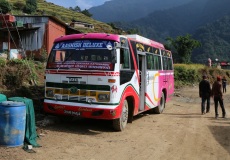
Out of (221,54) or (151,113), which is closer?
(151,113)

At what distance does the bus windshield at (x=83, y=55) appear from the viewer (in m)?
8.26

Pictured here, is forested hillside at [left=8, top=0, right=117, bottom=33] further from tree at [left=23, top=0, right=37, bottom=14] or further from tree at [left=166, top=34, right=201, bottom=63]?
tree at [left=166, top=34, right=201, bottom=63]

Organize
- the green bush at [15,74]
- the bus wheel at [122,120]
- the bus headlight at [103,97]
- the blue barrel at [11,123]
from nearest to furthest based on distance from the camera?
the blue barrel at [11,123]
the bus headlight at [103,97]
the bus wheel at [122,120]
the green bush at [15,74]

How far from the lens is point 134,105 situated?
9633 millimetres

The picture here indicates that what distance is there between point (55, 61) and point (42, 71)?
776 centimetres

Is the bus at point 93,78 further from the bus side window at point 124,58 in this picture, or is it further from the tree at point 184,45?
the tree at point 184,45

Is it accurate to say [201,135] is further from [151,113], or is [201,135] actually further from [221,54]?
[221,54]

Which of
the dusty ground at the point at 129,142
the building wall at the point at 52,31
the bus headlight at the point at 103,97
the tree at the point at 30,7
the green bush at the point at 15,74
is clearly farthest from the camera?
the tree at the point at 30,7

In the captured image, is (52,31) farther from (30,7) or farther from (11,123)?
(30,7)

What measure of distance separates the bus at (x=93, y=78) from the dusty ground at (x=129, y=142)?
0.57 m

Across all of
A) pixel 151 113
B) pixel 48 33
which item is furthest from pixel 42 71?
pixel 48 33

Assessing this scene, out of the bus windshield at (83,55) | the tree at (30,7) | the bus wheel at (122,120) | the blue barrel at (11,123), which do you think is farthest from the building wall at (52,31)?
the tree at (30,7)

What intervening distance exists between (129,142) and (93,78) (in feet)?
6.30

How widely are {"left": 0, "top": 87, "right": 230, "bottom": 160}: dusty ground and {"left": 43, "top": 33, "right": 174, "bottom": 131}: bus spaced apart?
1.88ft
